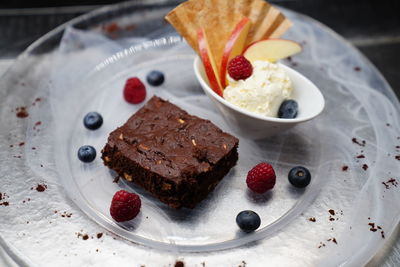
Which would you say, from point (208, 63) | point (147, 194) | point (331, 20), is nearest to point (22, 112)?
point (147, 194)

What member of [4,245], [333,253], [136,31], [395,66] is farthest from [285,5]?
[4,245]

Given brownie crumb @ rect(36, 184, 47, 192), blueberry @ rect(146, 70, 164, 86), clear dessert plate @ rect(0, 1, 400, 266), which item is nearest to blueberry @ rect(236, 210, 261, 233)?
clear dessert plate @ rect(0, 1, 400, 266)

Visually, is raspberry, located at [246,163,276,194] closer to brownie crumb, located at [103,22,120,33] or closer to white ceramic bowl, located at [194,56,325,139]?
white ceramic bowl, located at [194,56,325,139]

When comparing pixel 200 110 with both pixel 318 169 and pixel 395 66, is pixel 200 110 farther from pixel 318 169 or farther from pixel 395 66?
pixel 395 66

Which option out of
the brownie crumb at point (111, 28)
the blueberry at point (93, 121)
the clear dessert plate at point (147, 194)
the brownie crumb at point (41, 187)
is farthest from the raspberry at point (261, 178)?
the brownie crumb at point (111, 28)

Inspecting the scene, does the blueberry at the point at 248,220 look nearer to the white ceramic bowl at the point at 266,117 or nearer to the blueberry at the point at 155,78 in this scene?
the white ceramic bowl at the point at 266,117
